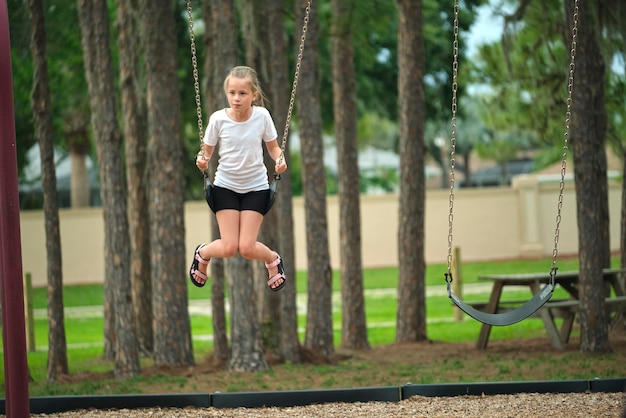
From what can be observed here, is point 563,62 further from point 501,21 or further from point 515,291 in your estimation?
point 515,291

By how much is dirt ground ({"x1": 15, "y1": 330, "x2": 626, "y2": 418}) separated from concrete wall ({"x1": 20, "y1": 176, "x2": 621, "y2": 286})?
49.0 ft

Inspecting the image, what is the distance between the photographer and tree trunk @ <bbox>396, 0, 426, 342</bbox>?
14.6 meters

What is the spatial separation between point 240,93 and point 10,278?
217 centimetres

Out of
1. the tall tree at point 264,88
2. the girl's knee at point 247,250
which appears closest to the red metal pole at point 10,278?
the girl's knee at point 247,250

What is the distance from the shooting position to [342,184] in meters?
15.3

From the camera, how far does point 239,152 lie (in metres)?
7.27

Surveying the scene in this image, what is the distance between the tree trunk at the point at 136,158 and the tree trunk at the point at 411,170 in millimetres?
3718

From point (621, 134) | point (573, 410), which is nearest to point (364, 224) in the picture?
point (621, 134)

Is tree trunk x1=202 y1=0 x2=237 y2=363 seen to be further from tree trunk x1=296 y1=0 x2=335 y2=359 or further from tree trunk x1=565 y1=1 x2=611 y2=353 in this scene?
tree trunk x1=565 y1=1 x2=611 y2=353

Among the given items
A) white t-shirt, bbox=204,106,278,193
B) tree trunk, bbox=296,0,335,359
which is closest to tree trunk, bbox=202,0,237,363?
tree trunk, bbox=296,0,335,359

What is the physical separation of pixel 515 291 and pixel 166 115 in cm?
1411

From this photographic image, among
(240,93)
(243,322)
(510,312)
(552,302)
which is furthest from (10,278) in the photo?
(552,302)

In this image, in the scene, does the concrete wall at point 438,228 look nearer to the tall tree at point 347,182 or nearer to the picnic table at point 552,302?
the tall tree at point 347,182

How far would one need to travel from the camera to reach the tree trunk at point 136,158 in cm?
1362
